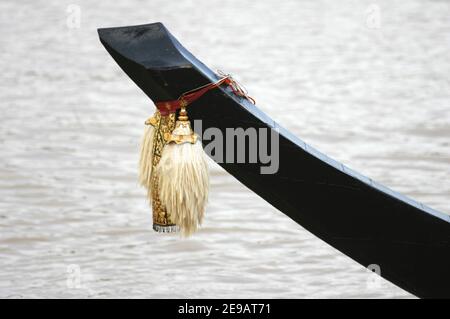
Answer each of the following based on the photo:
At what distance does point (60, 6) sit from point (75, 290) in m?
6.08

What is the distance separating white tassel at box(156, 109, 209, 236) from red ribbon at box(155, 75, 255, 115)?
57 millimetres

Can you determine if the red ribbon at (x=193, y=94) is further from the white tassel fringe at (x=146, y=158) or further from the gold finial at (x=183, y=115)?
the white tassel fringe at (x=146, y=158)

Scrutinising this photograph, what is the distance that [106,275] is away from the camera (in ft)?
13.6

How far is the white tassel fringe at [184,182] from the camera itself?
2.39 m

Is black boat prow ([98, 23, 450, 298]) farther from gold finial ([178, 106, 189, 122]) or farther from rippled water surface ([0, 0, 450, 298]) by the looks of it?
rippled water surface ([0, 0, 450, 298])

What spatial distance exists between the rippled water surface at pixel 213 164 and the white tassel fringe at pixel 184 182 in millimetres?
1553

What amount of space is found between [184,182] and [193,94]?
21 centimetres

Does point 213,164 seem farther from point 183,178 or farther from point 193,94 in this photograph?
point 193,94

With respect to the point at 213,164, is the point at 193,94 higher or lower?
higher

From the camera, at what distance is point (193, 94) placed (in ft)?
7.45

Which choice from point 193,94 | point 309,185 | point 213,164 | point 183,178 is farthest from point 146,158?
point 213,164

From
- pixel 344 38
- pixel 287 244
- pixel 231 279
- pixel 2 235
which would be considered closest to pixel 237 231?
pixel 287 244

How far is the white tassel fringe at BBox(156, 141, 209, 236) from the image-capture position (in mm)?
2395

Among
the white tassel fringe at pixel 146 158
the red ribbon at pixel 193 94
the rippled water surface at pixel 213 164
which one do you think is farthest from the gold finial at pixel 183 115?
the rippled water surface at pixel 213 164
